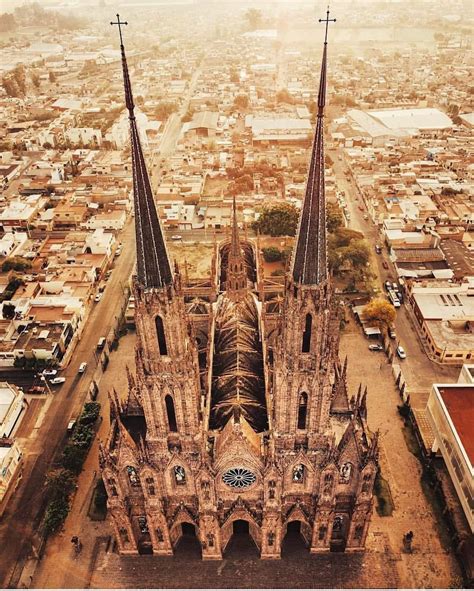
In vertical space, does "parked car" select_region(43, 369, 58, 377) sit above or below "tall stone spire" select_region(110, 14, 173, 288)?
above

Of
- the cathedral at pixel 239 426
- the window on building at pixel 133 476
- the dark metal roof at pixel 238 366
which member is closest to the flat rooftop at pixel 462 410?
the cathedral at pixel 239 426

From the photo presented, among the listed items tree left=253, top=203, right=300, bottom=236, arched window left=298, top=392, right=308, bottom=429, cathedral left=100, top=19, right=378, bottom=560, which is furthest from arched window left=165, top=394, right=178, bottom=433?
tree left=253, top=203, right=300, bottom=236

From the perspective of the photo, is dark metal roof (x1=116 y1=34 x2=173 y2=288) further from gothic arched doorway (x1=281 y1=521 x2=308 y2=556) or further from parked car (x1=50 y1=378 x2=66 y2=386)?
parked car (x1=50 y1=378 x2=66 y2=386)

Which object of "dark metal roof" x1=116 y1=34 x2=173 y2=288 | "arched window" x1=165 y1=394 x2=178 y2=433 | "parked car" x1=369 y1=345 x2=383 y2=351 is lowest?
"arched window" x1=165 y1=394 x2=178 y2=433

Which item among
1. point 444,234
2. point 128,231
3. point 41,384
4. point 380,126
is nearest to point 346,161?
point 380,126

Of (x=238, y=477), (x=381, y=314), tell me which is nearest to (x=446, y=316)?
(x=381, y=314)

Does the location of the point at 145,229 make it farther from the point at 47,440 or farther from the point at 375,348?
the point at 375,348

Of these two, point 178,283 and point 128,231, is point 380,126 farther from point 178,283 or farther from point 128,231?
point 178,283

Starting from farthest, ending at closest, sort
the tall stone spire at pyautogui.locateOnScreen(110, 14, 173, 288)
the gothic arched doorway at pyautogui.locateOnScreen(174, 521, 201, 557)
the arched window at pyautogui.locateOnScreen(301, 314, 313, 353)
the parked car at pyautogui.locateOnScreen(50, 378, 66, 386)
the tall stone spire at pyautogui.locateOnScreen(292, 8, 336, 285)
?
the parked car at pyautogui.locateOnScreen(50, 378, 66, 386)
the gothic arched doorway at pyautogui.locateOnScreen(174, 521, 201, 557)
the arched window at pyautogui.locateOnScreen(301, 314, 313, 353)
the tall stone spire at pyautogui.locateOnScreen(110, 14, 173, 288)
the tall stone spire at pyautogui.locateOnScreen(292, 8, 336, 285)
